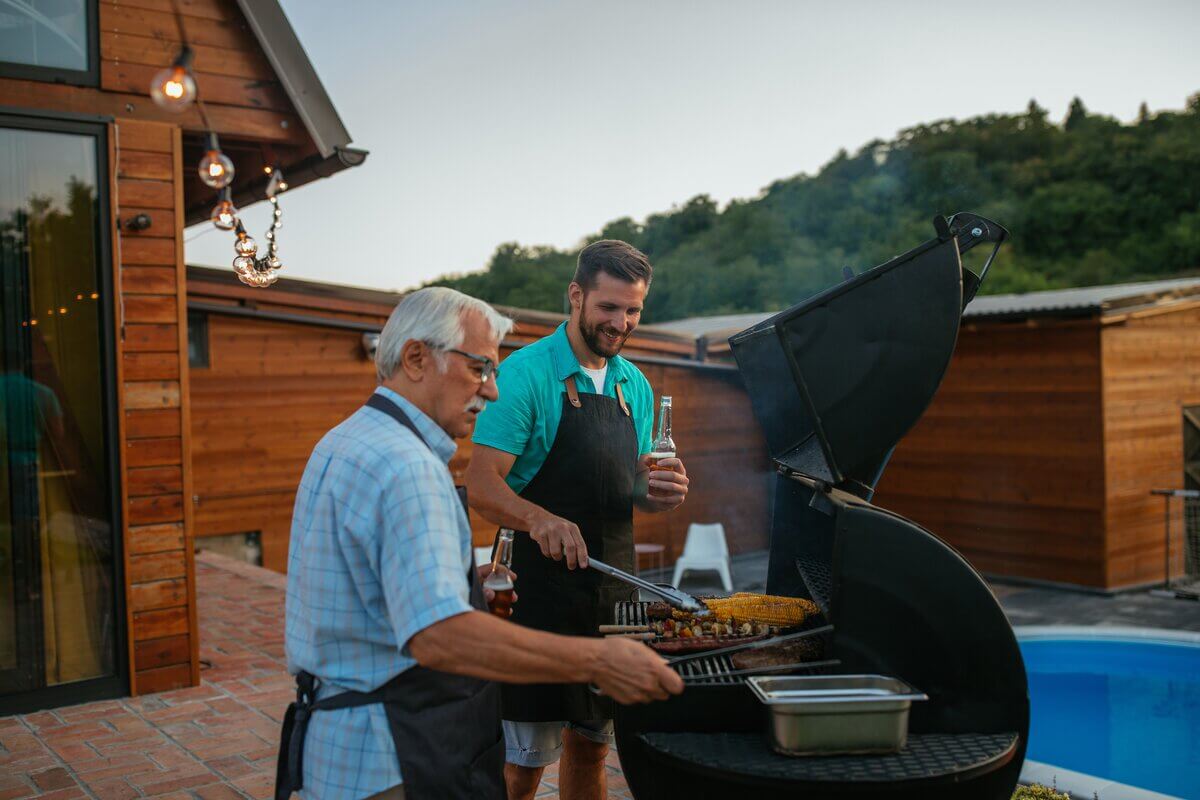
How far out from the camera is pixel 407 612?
1.61 meters

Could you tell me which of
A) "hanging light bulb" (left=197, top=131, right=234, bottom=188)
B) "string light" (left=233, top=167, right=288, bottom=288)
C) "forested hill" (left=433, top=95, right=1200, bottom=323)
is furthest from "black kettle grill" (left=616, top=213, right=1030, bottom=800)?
"forested hill" (left=433, top=95, right=1200, bottom=323)

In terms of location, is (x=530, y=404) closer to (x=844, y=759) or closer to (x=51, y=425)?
(x=844, y=759)

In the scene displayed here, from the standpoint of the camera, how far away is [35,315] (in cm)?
454

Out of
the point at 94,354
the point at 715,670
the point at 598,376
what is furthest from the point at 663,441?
the point at 94,354

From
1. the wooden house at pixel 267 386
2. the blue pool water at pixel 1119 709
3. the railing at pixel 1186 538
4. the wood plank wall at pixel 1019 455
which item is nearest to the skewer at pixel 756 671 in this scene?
the blue pool water at pixel 1119 709

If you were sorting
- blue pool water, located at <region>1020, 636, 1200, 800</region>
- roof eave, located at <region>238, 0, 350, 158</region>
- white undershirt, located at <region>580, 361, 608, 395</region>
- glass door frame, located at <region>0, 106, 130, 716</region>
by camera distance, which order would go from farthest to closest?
blue pool water, located at <region>1020, 636, 1200, 800</region>
roof eave, located at <region>238, 0, 350, 158</region>
glass door frame, located at <region>0, 106, 130, 716</region>
white undershirt, located at <region>580, 361, 608, 395</region>

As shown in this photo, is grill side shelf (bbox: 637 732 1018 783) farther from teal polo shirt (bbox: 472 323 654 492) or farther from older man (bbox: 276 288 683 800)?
teal polo shirt (bbox: 472 323 654 492)

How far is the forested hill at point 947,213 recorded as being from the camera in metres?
25.3

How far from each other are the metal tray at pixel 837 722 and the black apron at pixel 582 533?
870mm

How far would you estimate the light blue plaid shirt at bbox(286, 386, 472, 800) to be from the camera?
1.64 meters

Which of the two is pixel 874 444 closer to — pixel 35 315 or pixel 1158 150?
pixel 35 315

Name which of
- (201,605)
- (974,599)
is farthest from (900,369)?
(201,605)

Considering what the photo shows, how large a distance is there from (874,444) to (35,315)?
4.20m

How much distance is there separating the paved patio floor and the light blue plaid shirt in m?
2.01
